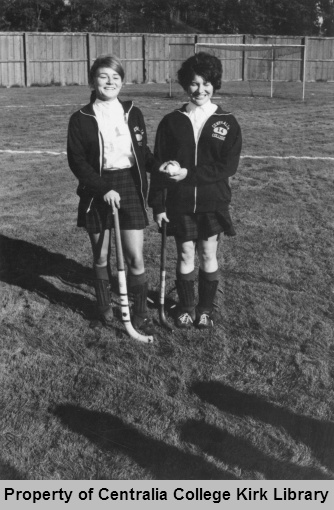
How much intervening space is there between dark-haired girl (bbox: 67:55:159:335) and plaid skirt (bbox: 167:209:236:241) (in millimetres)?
210

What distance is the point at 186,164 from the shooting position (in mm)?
4195

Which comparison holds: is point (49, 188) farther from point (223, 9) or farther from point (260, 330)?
point (223, 9)

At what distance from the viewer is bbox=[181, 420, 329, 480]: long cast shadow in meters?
3.04

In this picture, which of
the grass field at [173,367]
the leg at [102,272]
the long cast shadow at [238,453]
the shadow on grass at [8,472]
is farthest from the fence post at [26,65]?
the shadow on grass at [8,472]

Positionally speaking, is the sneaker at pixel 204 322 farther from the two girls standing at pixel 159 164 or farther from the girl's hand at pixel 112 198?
the girl's hand at pixel 112 198

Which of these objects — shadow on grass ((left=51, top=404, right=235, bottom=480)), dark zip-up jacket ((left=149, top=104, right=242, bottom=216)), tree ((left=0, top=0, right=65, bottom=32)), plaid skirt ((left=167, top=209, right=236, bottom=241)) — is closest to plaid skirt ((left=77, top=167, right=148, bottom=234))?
dark zip-up jacket ((left=149, top=104, right=242, bottom=216))

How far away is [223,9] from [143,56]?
29.0ft

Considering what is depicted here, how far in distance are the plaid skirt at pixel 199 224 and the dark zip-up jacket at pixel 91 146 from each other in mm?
357

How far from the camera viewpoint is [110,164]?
165 inches

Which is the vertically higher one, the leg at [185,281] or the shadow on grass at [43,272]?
the leg at [185,281]

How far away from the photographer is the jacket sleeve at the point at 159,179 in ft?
13.8

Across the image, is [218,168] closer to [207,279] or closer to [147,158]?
[147,158]

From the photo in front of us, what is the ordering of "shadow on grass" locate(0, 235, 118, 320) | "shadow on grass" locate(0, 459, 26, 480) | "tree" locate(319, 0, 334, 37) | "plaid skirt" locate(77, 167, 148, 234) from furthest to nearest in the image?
"tree" locate(319, 0, 334, 37)
"shadow on grass" locate(0, 235, 118, 320)
"plaid skirt" locate(77, 167, 148, 234)
"shadow on grass" locate(0, 459, 26, 480)

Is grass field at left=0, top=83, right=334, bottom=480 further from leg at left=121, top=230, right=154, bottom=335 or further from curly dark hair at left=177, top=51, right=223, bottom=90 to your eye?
curly dark hair at left=177, top=51, right=223, bottom=90
